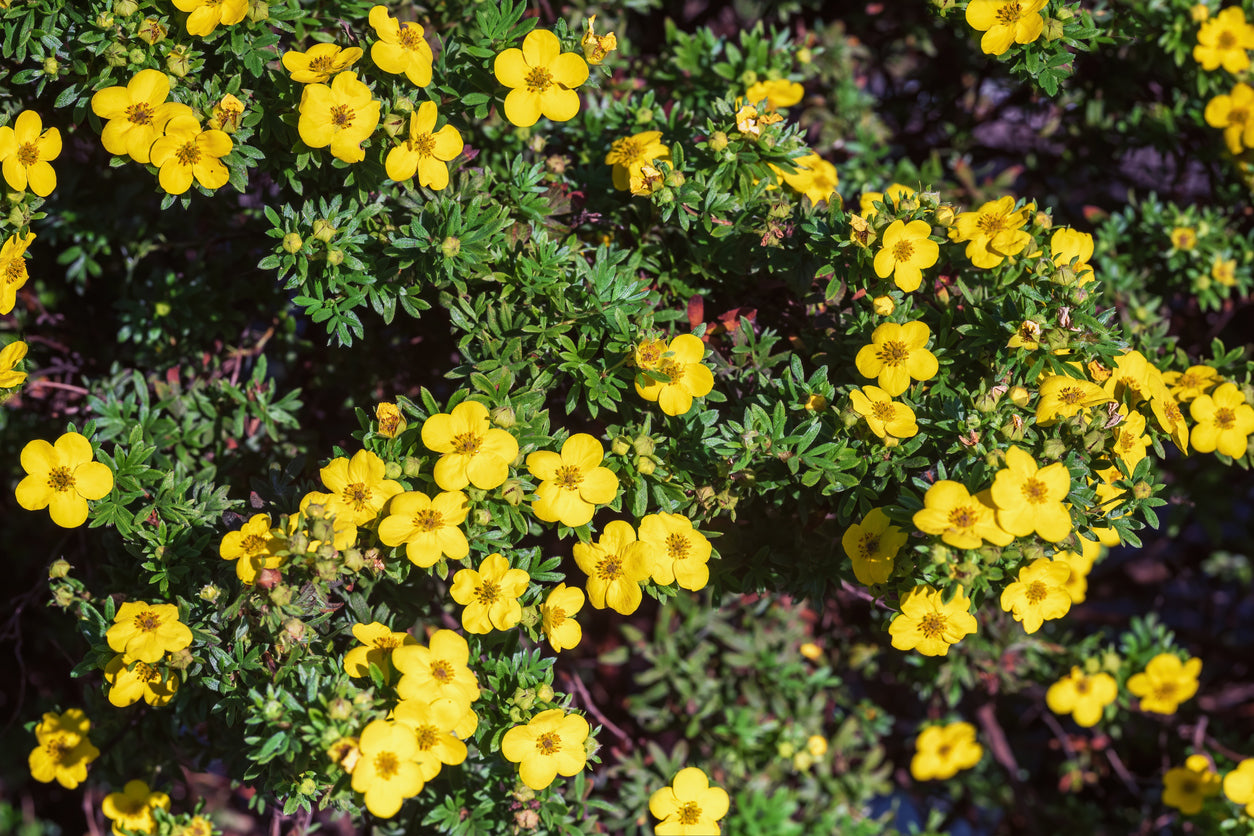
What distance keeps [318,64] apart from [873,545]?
1318mm

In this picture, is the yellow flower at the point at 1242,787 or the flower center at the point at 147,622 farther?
the yellow flower at the point at 1242,787

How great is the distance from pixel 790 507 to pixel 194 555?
1.19 m

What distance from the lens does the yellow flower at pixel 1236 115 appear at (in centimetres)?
247

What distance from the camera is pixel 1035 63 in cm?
194

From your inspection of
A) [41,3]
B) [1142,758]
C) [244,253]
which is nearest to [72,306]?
[244,253]

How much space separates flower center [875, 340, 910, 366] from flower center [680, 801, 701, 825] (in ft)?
Answer: 3.23

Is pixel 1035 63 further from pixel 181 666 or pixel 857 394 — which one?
pixel 181 666

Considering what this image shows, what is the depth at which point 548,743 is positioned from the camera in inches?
65.8

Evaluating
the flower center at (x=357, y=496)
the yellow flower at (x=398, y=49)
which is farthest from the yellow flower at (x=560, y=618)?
the yellow flower at (x=398, y=49)

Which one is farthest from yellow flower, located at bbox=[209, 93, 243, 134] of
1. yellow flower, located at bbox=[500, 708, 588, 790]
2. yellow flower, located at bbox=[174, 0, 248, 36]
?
yellow flower, located at bbox=[500, 708, 588, 790]

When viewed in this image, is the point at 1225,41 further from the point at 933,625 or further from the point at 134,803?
the point at 134,803

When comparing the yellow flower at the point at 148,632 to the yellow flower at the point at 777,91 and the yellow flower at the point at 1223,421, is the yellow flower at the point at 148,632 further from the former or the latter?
the yellow flower at the point at 1223,421

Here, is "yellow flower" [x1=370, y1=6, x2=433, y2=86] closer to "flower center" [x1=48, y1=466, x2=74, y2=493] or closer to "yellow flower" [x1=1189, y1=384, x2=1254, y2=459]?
"flower center" [x1=48, y1=466, x2=74, y2=493]

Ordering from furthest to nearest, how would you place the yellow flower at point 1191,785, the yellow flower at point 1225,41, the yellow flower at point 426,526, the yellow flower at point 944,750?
1. the yellow flower at point 944,750
2. the yellow flower at point 1191,785
3. the yellow flower at point 1225,41
4. the yellow flower at point 426,526
